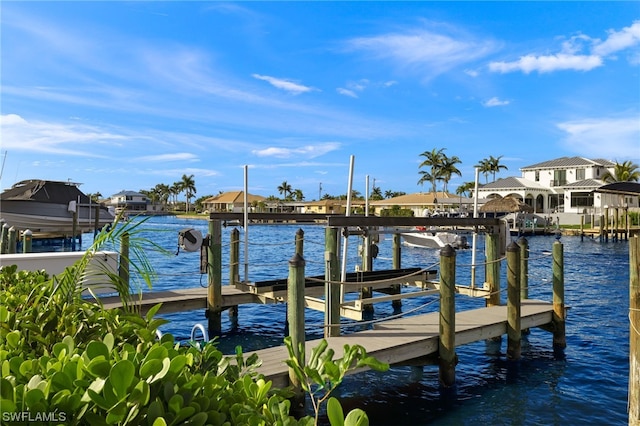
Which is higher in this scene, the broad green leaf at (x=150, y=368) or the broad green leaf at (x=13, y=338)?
the broad green leaf at (x=150, y=368)

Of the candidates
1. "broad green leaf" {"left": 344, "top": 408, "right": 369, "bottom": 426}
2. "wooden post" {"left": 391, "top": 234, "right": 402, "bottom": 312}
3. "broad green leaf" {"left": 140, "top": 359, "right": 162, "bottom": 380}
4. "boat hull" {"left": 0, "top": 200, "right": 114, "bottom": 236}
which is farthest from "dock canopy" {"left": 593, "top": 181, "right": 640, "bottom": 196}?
"boat hull" {"left": 0, "top": 200, "right": 114, "bottom": 236}

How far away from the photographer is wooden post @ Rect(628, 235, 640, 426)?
5.89 m

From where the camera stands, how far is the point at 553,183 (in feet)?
208

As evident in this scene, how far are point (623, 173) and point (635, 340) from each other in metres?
60.8

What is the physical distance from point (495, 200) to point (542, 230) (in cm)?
602

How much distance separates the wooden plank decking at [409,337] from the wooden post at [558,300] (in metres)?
0.17

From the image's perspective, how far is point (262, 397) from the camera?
6.69ft

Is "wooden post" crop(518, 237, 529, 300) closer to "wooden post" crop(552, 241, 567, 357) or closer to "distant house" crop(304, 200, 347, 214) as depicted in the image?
"wooden post" crop(552, 241, 567, 357)

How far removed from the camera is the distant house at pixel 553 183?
198 ft

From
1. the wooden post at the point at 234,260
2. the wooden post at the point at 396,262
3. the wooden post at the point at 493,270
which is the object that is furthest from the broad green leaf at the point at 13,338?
the wooden post at the point at 396,262

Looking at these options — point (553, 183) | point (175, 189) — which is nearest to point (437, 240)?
point (553, 183)

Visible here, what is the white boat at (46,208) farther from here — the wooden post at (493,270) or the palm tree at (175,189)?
the palm tree at (175,189)

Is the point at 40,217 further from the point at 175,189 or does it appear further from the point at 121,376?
the point at 175,189

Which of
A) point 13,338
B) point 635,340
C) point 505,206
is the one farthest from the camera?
point 505,206
